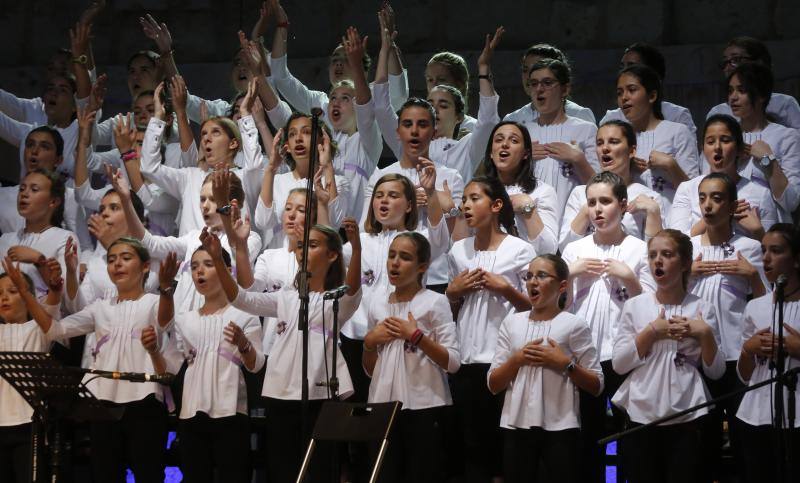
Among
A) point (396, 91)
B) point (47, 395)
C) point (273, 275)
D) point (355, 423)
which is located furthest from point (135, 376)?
point (396, 91)

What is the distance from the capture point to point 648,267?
4699 millimetres

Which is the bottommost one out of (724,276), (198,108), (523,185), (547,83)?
(724,276)

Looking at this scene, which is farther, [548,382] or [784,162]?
[784,162]

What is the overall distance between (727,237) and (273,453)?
2.04 metres

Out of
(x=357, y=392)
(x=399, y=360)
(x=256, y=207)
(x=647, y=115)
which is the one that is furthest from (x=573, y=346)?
(x=256, y=207)

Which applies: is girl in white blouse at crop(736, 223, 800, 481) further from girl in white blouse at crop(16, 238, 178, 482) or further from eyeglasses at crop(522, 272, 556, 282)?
girl in white blouse at crop(16, 238, 178, 482)

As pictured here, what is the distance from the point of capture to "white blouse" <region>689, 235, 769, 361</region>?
183 inches

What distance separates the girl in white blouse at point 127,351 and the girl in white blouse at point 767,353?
7.53 ft

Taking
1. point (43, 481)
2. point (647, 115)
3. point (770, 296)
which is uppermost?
point (647, 115)

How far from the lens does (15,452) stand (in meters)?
4.98

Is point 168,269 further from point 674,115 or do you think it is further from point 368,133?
point 674,115

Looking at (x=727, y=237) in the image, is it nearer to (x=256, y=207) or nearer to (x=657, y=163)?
(x=657, y=163)

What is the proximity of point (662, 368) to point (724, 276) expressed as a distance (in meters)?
0.58

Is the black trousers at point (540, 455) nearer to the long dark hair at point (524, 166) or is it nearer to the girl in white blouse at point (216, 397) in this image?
the girl in white blouse at point (216, 397)
